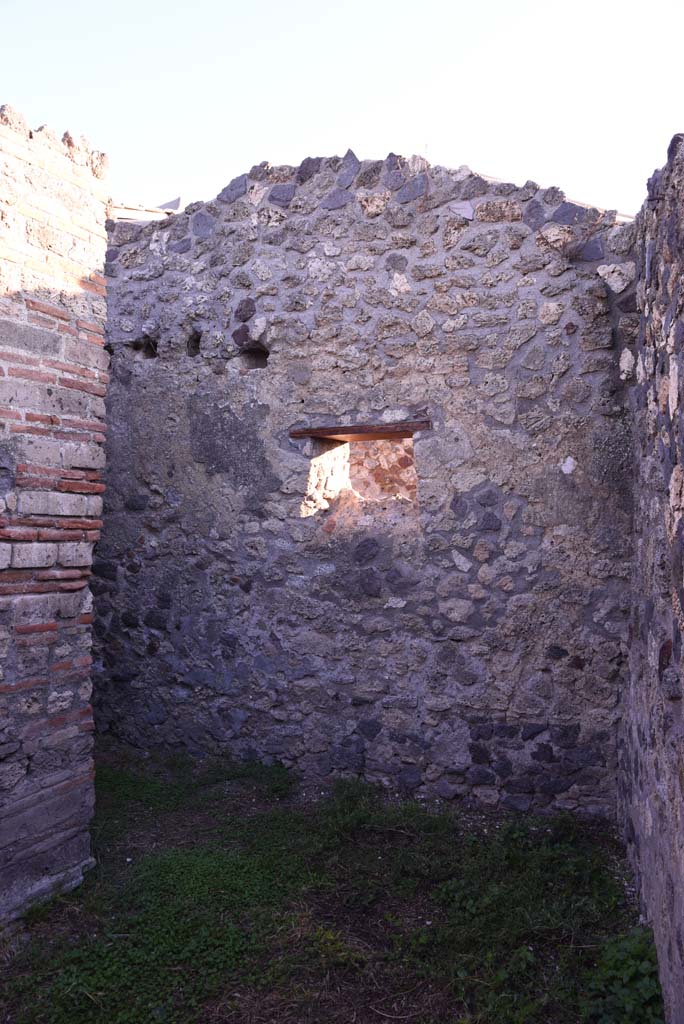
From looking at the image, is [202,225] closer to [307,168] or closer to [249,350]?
[307,168]

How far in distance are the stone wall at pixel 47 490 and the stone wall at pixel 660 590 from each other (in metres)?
2.41

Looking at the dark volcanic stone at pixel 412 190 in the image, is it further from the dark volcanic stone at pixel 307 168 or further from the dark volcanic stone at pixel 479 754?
the dark volcanic stone at pixel 479 754

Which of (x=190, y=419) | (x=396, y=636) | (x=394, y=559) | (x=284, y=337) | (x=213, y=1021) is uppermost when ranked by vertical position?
(x=284, y=337)

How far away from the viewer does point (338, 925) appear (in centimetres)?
333

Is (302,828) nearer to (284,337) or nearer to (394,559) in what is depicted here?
(394,559)

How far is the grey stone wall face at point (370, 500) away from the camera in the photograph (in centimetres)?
424

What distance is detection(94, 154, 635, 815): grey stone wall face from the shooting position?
13.9ft

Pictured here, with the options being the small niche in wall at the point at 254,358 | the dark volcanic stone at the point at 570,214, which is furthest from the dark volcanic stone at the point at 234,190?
the dark volcanic stone at the point at 570,214

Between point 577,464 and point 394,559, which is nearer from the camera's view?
point 577,464

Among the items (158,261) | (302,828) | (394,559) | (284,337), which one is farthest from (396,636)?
(158,261)

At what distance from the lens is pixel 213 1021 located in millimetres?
2791

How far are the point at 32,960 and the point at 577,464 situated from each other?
3.29 meters

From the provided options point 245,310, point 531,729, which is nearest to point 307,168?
point 245,310

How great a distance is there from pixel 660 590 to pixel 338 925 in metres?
1.86
